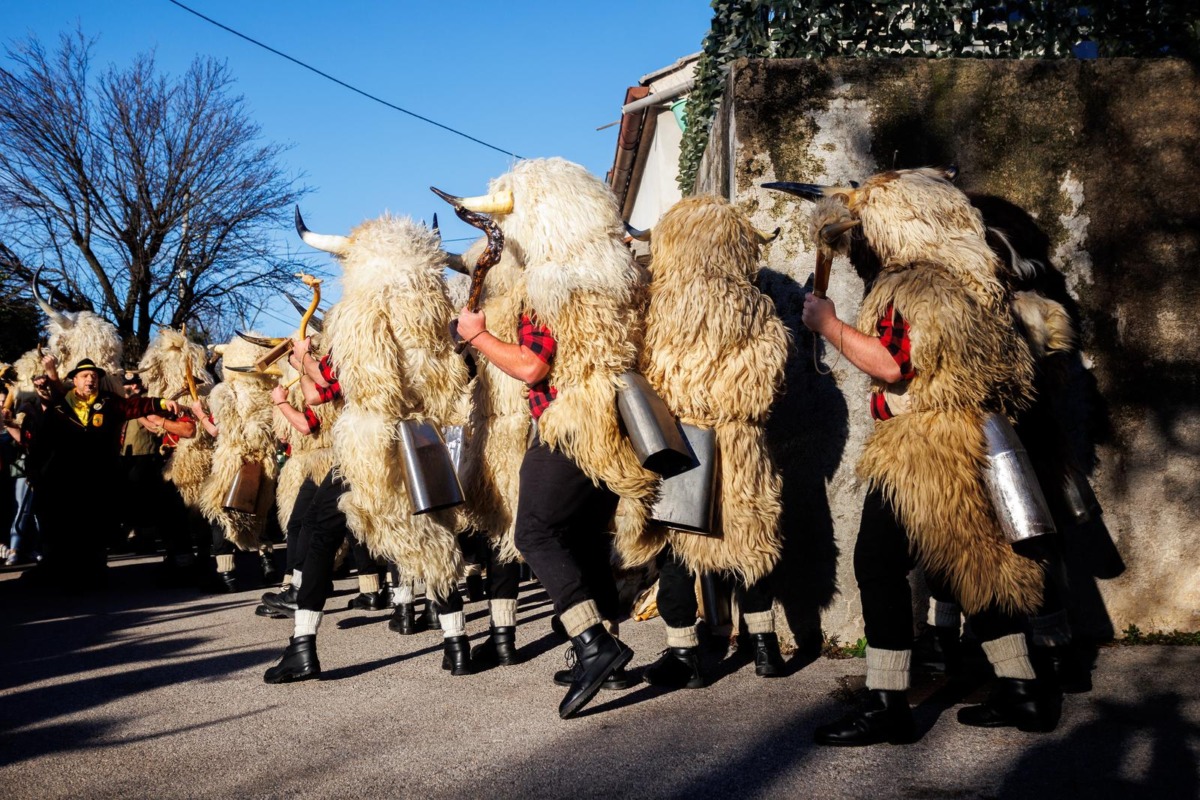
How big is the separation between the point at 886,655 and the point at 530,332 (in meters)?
1.84

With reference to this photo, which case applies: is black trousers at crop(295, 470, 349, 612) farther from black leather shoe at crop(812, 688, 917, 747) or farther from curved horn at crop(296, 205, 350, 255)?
black leather shoe at crop(812, 688, 917, 747)

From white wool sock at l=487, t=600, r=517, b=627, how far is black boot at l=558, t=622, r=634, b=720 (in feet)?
4.42

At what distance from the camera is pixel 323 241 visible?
5.04 m

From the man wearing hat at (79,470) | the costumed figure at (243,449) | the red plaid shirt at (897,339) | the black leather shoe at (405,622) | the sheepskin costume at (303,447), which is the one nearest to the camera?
the red plaid shirt at (897,339)

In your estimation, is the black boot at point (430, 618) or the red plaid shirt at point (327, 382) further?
the black boot at point (430, 618)

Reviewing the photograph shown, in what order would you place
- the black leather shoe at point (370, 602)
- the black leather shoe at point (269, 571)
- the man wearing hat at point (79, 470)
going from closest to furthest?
1. the black leather shoe at point (370, 602)
2. the man wearing hat at point (79, 470)
3. the black leather shoe at point (269, 571)

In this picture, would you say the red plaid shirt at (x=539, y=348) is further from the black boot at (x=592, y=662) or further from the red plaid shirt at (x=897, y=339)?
the red plaid shirt at (x=897, y=339)

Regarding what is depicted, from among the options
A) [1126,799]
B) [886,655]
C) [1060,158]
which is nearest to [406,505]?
[886,655]

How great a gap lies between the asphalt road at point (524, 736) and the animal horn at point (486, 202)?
83.5 inches

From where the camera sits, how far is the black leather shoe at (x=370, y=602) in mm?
7381

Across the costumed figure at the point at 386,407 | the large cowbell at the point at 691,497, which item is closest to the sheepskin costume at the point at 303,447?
the costumed figure at the point at 386,407

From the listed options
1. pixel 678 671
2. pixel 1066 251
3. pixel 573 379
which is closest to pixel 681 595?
pixel 678 671

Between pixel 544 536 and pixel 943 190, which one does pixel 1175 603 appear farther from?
pixel 544 536

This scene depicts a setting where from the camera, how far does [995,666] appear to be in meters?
3.70
